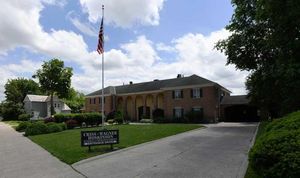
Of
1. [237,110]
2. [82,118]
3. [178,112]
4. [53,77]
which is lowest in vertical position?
[82,118]

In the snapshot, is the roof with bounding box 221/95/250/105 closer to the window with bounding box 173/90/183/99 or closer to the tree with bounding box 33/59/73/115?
the window with bounding box 173/90/183/99

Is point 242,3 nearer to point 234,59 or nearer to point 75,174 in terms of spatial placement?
point 234,59

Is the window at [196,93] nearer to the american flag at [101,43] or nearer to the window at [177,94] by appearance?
the window at [177,94]

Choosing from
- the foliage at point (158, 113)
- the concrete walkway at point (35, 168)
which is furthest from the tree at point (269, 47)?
the foliage at point (158, 113)

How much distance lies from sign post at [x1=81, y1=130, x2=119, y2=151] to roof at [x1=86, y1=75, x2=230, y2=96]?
2864 cm

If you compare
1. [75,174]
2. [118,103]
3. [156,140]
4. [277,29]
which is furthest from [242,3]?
[118,103]

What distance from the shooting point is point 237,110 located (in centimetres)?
4453

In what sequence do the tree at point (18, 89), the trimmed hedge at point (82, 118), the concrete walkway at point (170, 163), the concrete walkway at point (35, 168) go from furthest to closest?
the tree at point (18, 89) → the trimmed hedge at point (82, 118) → the concrete walkway at point (35, 168) → the concrete walkway at point (170, 163)

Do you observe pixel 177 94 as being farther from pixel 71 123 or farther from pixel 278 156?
pixel 278 156

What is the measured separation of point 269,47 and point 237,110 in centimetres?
2613

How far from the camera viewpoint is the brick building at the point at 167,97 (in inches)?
1597

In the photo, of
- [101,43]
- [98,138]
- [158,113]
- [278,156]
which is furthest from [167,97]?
[278,156]

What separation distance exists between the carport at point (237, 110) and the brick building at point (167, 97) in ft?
4.10

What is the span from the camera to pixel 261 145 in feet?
19.4
